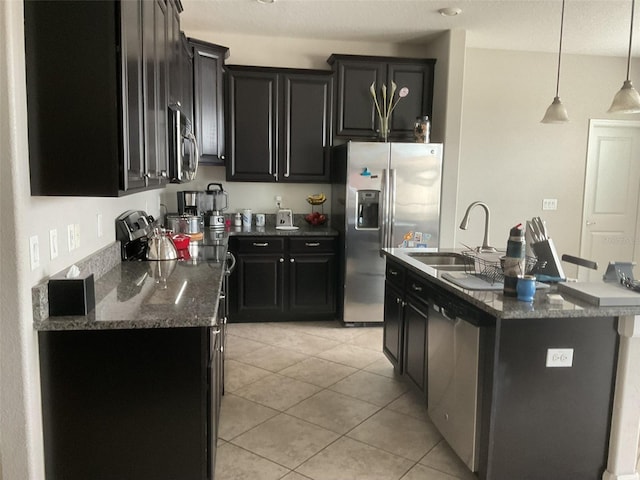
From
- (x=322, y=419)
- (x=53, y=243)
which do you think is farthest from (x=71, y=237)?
(x=322, y=419)

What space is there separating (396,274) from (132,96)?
2018 millimetres

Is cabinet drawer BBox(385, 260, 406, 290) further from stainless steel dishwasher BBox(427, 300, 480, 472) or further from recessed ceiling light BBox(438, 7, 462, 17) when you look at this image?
recessed ceiling light BBox(438, 7, 462, 17)

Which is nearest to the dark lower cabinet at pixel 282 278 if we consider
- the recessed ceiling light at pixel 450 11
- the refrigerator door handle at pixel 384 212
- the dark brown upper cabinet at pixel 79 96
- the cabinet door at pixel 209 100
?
the refrigerator door handle at pixel 384 212

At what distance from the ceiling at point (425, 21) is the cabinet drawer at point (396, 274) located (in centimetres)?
199

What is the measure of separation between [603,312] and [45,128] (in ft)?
7.29

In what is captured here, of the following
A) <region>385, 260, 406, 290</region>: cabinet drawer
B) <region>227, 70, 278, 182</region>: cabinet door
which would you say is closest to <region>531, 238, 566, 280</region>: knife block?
<region>385, 260, 406, 290</region>: cabinet drawer

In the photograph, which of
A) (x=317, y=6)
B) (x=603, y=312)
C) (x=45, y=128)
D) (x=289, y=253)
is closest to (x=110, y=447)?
(x=45, y=128)

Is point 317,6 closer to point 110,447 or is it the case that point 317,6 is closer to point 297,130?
point 297,130

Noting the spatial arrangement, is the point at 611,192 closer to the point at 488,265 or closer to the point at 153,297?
the point at 488,265

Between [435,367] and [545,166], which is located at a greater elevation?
[545,166]

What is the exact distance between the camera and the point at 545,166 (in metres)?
5.29

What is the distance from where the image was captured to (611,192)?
215 inches

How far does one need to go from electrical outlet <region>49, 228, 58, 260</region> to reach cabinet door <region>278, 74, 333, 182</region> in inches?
113

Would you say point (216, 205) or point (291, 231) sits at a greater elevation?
point (216, 205)
